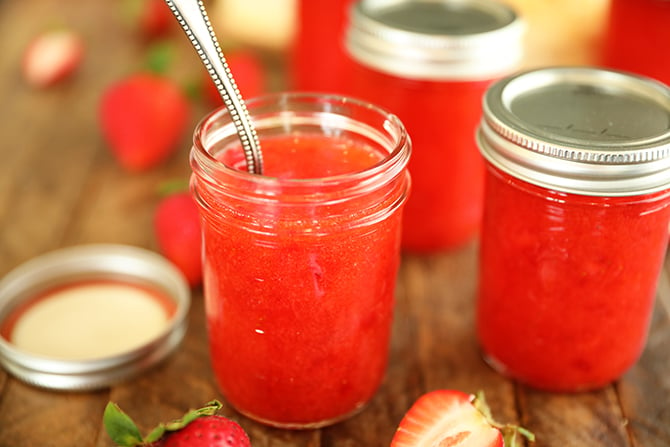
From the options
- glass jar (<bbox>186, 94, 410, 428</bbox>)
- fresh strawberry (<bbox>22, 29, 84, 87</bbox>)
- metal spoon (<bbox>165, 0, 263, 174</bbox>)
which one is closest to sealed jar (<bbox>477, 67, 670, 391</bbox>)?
glass jar (<bbox>186, 94, 410, 428</bbox>)

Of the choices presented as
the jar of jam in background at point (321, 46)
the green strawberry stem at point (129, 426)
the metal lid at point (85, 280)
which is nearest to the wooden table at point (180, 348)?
the metal lid at point (85, 280)

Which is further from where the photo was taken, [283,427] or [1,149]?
[1,149]

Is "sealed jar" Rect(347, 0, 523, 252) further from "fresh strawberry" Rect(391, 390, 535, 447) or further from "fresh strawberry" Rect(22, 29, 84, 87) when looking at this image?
"fresh strawberry" Rect(22, 29, 84, 87)

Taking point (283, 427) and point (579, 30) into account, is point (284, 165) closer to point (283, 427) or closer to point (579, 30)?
point (283, 427)

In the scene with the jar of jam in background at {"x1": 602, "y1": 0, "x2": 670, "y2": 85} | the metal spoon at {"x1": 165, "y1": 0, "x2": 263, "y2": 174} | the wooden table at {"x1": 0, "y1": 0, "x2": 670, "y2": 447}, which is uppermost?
the metal spoon at {"x1": 165, "y1": 0, "x2": 263, "y2": 174}

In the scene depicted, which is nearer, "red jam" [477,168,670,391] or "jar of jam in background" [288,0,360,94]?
"red jam" [477,168,670,391]

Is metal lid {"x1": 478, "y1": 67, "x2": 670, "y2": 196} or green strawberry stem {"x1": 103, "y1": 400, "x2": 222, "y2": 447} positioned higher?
metal lid {"x1": 478, "y1": 67, "x2": 670, "y2": 196}

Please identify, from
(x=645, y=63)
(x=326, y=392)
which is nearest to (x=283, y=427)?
(x=326, y=392)
